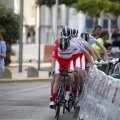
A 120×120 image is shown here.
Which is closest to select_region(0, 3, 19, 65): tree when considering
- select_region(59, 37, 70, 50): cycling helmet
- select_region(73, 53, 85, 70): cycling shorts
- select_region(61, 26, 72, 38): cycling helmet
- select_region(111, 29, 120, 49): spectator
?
select_region(111, 29, 120, 49): spectator

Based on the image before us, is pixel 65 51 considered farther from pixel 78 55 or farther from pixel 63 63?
pixel 78 55

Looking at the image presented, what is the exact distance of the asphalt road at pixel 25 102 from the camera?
15.5m

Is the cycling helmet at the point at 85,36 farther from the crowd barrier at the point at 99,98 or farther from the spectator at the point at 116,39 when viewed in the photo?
the spectator at the point at 116,39

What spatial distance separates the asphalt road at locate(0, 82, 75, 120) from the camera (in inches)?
612

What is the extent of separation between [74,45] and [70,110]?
5.07 ft

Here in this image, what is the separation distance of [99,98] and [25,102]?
503 centimetres

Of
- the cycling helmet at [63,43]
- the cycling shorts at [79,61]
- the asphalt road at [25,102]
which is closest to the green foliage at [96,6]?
the asphalt road at [25,102]

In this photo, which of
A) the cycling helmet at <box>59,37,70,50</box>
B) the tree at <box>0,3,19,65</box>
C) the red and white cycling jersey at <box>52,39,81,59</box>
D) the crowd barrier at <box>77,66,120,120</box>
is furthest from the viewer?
the tree at <box>0,3,19,65</box>

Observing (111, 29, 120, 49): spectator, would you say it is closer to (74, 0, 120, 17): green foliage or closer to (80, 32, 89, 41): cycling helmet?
(74, 0, 120, 17): green foliage

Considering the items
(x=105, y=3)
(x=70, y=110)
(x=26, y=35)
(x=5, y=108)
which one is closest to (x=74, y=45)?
(x=70, y=110)

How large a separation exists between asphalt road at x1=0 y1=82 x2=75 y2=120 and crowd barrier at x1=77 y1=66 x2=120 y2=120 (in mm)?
680

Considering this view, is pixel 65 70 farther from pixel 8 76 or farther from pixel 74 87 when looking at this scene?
pixel 8 76

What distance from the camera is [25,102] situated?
60.0 feet

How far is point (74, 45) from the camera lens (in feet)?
50.4
